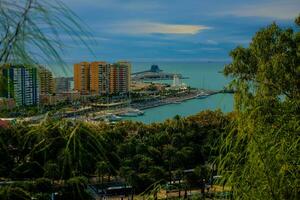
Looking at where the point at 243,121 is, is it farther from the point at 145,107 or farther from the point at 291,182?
the point at 145,107

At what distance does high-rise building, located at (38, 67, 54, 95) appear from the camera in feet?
2.31

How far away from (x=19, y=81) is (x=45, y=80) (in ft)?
0.19

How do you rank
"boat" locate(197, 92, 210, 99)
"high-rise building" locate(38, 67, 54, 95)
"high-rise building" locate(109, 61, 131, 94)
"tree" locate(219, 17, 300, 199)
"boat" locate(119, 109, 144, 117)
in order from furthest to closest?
"boat" locate(197, 92, 210, 99)
"boat" locate(119, 109, 144, 117)
"high-rise building" locate(109, 61, 131, 94)
"tree" locate(219, 17, 300, 199)
"high-rise building" locate(38, 67, 54, 95)

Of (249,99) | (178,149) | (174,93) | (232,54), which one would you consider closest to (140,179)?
(178,149)

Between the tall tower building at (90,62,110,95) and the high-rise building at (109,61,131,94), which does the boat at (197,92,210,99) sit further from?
the tall tower building at (90,62,110,95)

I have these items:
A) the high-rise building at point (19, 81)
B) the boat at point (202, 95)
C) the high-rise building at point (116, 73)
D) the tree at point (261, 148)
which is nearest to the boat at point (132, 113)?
the boat at point (202, 95)

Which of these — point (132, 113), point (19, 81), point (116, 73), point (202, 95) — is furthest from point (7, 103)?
point (202, 95)

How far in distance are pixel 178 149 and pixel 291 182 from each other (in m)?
9.66

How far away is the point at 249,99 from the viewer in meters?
1.20

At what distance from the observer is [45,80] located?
0.74 metres

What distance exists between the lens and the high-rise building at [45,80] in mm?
705

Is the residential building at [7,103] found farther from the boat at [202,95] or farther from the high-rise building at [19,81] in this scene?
the boat at [202,95]

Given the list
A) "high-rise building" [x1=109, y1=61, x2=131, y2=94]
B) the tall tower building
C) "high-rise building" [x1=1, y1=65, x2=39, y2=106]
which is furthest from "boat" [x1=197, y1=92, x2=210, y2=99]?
"high-rise building" [x1=1, y1=65, x2=39, y2=106]

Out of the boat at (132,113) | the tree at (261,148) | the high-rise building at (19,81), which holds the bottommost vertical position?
the boat at (132,113)
